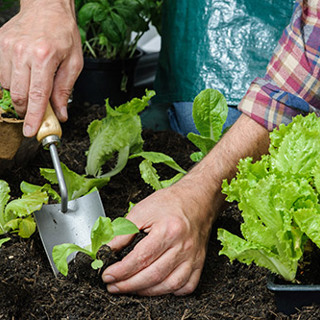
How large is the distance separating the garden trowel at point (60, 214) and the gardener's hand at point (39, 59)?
0.11 ft

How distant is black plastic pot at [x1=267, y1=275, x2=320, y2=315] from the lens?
100 cm

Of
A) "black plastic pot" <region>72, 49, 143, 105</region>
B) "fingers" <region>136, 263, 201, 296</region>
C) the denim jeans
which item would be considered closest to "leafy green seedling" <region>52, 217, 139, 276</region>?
"fingers" <region>136, 263, 201, 296</region>

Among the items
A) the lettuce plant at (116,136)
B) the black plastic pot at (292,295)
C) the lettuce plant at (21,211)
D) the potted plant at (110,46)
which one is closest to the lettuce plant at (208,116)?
the lettuce plant at (116,136)

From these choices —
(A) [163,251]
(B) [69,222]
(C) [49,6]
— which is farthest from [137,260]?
(C) [49,6]

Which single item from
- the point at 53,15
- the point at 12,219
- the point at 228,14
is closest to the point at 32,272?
the point at 12,219

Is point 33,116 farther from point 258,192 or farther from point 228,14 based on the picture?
point 228,14

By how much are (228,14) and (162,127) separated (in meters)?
0.51

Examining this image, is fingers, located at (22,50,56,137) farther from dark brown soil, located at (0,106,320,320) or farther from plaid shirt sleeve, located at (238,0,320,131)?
plaid shirt sleeve, located at (238,0,320,131)

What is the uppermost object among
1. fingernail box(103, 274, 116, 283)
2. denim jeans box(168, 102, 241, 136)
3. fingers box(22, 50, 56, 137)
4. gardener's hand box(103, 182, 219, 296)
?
fingers box(22, 50, 56, 137)

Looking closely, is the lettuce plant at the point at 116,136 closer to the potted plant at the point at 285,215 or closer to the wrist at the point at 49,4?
the wrist at the point at 49,4

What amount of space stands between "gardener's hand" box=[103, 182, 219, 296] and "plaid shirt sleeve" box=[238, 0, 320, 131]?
32 cm

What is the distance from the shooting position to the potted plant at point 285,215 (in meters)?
1.00

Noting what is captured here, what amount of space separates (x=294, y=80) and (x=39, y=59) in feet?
2.06

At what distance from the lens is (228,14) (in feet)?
6.68
